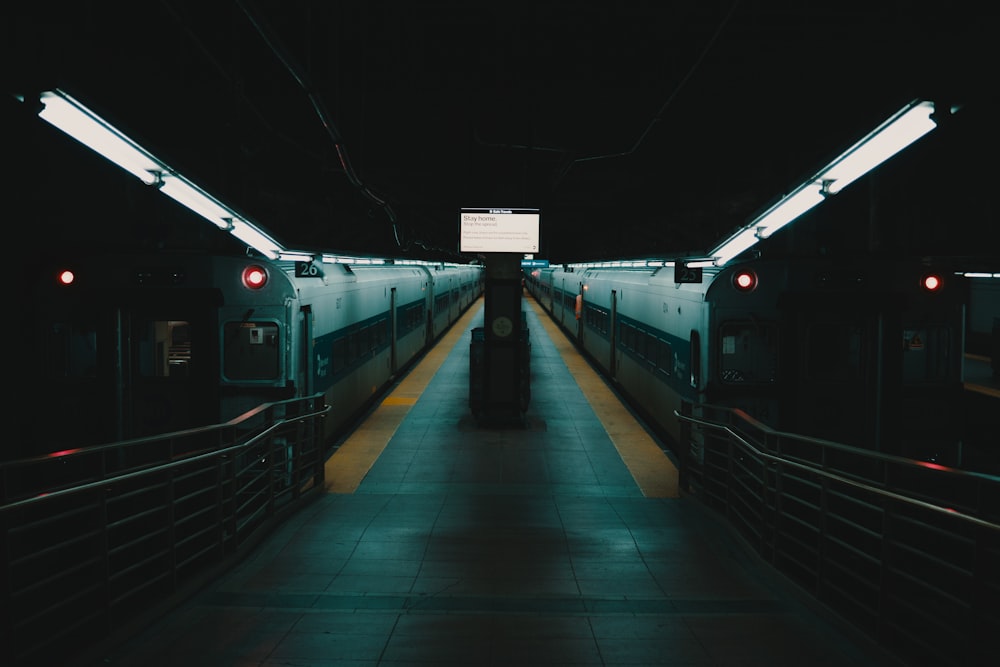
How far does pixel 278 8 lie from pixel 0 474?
6605 millimetres

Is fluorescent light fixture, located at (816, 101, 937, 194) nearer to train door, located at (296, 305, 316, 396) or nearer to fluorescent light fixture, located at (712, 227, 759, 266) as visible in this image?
fluorescent light fixture, located at (712, 227, 759, 266)

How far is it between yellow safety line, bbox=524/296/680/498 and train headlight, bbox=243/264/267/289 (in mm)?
4997

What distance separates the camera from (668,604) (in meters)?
5.53

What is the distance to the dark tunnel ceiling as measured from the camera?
31.3 ft

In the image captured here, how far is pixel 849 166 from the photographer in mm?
6051

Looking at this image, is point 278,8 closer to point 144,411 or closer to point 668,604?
point 144,411

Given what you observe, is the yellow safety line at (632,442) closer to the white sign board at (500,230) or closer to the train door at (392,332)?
the white sign board at (500,230)

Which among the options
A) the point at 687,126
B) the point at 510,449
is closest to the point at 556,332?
the point at 687,126

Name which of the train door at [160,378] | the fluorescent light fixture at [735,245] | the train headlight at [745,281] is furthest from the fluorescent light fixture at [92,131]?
the train headlight at [745,281]

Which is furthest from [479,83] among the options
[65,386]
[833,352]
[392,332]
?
[392,332]

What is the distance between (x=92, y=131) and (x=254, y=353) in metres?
4.17

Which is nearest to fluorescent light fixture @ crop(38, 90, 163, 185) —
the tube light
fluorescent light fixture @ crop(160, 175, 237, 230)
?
fluorescent light fixture @ crop(160, 175, 237, 230)

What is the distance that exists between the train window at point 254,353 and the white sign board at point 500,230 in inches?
150

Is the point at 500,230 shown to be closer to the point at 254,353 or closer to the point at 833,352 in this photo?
the point at 254,353
